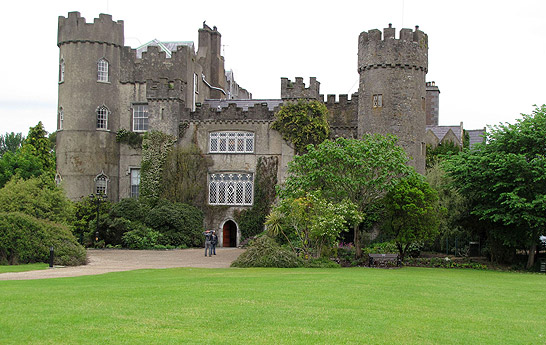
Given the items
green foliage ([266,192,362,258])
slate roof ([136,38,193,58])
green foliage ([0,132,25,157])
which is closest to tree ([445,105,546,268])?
green foliage ([266,192,362,258])

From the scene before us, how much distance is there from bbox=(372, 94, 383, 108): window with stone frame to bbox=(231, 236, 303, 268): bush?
14040mm

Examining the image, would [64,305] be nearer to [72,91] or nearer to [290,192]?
[290,192]

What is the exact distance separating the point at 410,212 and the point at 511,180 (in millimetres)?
4216

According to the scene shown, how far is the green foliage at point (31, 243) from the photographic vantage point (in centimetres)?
2492

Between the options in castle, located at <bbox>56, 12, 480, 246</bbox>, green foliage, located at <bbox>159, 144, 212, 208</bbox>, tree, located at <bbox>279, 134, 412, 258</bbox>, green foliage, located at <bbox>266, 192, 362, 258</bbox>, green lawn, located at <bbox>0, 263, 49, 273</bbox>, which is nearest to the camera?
green lawn, located at <bbox>0, 263, 49, 273</bbox>

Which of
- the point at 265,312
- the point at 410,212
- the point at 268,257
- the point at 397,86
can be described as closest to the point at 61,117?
the point at 397,86

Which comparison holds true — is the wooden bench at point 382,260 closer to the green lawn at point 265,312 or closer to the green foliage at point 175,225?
the green lawn at point 265,312

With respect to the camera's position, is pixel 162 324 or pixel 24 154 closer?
pixel 162 324

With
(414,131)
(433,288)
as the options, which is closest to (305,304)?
(433,288)

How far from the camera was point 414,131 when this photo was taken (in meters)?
36.8

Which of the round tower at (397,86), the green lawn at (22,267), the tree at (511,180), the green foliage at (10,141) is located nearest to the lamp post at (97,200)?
the green lawn at (22,267)

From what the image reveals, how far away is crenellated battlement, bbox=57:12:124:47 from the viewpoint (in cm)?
4103

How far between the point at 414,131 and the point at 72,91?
21.7 meters

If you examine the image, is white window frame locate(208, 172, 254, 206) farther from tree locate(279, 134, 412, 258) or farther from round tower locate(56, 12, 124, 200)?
tree locate(279, 134, 412, 258)
